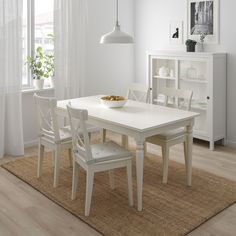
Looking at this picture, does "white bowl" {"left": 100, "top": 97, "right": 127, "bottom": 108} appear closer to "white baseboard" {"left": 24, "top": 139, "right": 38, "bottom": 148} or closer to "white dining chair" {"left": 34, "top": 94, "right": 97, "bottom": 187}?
"white dining chair" {"left": 34, "top": 94, "right": 97, "bottom": 187}

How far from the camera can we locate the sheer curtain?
4379 millimetres

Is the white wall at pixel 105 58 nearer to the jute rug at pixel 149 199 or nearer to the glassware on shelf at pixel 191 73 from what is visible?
the glassware on shelf at pixel 191 73

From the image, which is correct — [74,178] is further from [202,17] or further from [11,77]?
[202,17]

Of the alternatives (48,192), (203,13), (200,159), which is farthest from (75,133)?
(203,13)

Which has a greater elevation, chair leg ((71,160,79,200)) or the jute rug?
chair leg ((71,160,79,200))

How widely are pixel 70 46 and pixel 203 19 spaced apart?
1776 mm

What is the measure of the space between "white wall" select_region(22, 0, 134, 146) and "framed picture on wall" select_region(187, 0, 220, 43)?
3.71 feet

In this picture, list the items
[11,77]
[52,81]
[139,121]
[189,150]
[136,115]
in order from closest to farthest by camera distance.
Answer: [139,121], [136,115], [189,150], [11,77], [52,81]

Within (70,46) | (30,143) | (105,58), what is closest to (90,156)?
(30,143)

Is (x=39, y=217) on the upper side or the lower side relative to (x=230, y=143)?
lower

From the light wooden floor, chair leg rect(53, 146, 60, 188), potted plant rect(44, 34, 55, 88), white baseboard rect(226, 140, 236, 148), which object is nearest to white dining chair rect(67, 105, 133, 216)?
the light wooden floor

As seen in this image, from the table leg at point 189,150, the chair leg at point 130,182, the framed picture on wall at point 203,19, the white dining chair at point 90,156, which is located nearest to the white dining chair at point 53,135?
the white dining chair at point 90,156

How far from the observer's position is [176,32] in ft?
17.4

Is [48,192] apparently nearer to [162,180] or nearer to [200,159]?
[162,180]
